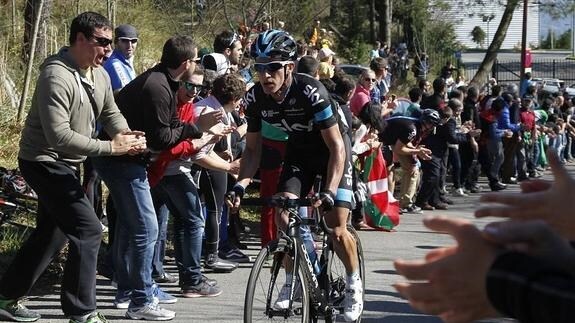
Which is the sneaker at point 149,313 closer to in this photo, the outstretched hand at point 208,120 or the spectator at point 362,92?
the outstretched hand at point 208,120

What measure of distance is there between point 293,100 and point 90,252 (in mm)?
1653

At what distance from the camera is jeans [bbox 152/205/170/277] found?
7867 millimetres

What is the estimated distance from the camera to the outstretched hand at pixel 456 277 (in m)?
1.75

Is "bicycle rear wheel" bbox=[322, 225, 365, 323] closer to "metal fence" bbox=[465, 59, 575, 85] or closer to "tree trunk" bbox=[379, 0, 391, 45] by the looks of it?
"tree trunk" bbox=[379, 0, 391, 45]

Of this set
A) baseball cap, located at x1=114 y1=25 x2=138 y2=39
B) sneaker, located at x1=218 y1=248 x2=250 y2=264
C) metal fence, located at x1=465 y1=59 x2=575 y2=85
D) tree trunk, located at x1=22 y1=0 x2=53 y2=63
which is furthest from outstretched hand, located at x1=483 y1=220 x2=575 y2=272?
metal fence, located at x1=465 y1=59 x2=575 y2=85

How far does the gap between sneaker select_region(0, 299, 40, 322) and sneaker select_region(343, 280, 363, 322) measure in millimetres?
2218

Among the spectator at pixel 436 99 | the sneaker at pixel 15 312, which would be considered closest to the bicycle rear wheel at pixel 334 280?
the sneaker at pixel 15 312

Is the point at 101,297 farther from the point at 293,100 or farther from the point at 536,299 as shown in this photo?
the point at 536,299

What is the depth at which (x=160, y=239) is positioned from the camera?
809 centimetres

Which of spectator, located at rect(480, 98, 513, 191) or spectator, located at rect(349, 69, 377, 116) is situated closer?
spectator, located at rect(349, 69, 377, 116)

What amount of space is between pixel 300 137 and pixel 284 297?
115 centimetres

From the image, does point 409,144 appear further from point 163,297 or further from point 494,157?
point 163,297

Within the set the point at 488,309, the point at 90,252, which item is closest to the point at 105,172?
the point at 90,252

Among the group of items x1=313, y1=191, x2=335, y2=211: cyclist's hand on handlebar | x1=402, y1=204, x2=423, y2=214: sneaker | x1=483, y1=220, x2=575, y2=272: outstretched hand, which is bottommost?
x1=402, y1=204, x2=423, y2=214: sneaker
